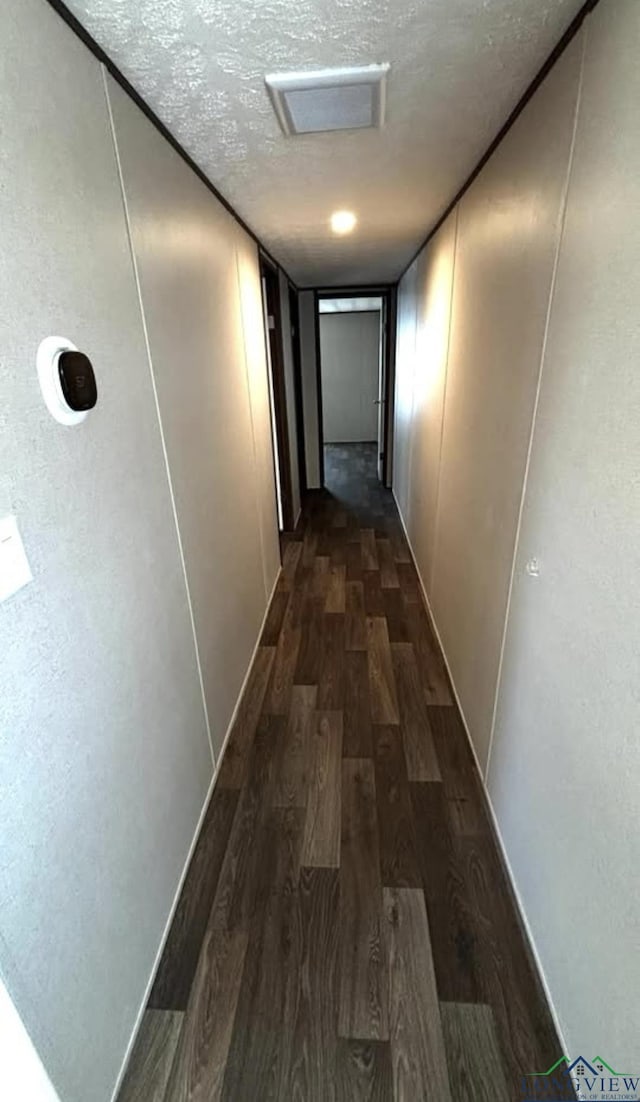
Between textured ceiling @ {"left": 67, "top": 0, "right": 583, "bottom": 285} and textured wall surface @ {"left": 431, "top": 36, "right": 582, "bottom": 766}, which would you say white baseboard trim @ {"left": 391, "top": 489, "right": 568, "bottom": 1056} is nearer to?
textured wall surface @ {"left": 431, "top": 36, "right": 582, "bottom": 766}

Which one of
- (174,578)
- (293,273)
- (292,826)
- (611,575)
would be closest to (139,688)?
(174,578)

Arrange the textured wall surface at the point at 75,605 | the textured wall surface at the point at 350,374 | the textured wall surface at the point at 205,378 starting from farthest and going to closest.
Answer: the textured wall surface at the point at 350,374 < the textured wall surface at the point at 205,378 < the textured wall surface at the point at 75,605

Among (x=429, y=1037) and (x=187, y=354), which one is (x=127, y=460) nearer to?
(x=187, y=354)

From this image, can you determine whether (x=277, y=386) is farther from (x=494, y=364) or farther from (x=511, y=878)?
(x=511, y=878)

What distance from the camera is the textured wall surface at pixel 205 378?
4.24 feet

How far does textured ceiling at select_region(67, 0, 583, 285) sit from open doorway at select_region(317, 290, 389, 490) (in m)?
4.52

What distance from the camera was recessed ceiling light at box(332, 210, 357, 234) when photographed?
2.23m

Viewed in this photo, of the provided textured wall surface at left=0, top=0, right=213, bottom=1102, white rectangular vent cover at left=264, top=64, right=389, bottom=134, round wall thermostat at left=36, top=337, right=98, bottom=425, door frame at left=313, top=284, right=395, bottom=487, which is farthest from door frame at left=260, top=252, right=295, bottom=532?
round wall thermostat at left=36, top=337, right=98, bottom=425

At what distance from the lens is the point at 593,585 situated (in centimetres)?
93

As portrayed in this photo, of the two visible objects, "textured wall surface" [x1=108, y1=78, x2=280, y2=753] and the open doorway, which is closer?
"textured wall surface" [x1=108, y1=78, x2=280, y2=753]

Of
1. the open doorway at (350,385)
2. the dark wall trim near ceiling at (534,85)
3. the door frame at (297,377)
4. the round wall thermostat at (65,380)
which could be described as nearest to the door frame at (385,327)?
the door frame at (297,377)

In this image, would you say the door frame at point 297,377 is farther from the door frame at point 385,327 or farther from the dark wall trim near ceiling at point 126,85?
the dark wall trim near ceiling at point 126,85

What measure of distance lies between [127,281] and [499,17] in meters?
0.99

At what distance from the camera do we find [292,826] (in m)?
1.63
